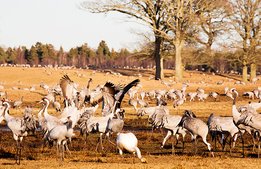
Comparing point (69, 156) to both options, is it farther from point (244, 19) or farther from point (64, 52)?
point (64, 52)

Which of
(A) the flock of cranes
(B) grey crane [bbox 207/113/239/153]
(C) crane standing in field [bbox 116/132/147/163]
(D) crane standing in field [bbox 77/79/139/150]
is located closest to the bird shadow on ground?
(A) the flock of cranes

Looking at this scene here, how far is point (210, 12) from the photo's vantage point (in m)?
61.5

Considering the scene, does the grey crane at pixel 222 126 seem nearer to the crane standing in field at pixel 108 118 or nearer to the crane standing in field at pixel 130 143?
the crane standing in field at pixel 108 118

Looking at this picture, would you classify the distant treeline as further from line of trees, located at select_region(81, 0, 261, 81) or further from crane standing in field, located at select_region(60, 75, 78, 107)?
crane standing in field, located at select_region(60, 75, 78, 107)

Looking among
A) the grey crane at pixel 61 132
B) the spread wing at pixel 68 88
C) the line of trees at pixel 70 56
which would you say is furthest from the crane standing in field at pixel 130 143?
the line of trees at pixel 70 56

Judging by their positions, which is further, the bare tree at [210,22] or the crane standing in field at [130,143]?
the bare tree at [210,22]

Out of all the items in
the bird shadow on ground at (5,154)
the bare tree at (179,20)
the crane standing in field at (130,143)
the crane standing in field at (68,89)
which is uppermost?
the bare tree at (179,20)

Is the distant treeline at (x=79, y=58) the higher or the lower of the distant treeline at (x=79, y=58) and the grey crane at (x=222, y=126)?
the higher

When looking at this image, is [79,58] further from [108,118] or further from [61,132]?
[61,132]

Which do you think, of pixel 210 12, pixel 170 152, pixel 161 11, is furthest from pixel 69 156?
pixel 210 12

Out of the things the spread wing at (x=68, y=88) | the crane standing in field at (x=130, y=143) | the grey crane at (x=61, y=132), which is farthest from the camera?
the spread wing at (x=68, y=88)

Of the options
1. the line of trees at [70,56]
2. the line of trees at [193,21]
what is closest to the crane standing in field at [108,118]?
the line of trees at [193,21]

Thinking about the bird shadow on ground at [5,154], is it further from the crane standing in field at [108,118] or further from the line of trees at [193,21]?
the line of trees at [193,21]

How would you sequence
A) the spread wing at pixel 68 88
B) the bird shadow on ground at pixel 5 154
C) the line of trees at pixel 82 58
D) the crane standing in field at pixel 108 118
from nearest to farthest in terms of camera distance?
the bird shadow on ground at pixel 5 154 → the crane standing in field at pixel 108 118 → the spread wing at pixel 68 88 → the line of trees at pixel 82 58
